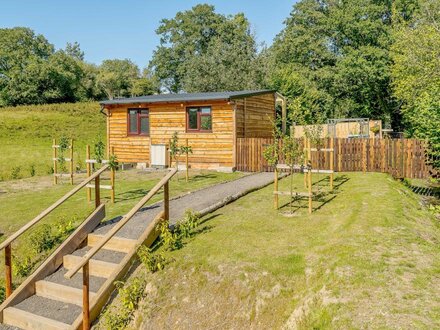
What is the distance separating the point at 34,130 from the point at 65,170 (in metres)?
17.8

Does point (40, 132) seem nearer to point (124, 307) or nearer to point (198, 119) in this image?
point (198, 119)

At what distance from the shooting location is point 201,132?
22.2 m

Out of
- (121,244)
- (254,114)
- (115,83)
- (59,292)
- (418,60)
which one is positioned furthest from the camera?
(115,83)

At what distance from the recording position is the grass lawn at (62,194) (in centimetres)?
1132

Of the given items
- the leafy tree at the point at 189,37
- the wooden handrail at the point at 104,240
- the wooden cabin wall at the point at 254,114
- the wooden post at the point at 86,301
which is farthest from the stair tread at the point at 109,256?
the leafy tree at the point at 189,37

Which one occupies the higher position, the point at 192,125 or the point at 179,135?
the point at 192,125

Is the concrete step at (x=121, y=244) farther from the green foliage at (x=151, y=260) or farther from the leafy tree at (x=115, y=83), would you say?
the leafy tree at (x=115, y=83)

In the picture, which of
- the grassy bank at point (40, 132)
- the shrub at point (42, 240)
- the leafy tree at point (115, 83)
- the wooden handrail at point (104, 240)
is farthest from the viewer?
the leafy tree at point (115, 83)

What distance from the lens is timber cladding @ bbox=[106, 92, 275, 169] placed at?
70.4 ft

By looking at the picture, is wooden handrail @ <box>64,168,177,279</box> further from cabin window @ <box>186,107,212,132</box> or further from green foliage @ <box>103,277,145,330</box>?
cabin window @ <box>186,107,212,132</box>

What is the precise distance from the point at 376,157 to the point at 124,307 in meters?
15.3

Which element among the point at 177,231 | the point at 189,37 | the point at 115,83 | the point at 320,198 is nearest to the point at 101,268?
the point at 177,231

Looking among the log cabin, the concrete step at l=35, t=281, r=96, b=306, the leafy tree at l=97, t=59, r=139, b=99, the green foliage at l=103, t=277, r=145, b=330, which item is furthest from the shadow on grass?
the leafy tree at l=97, t=59, r=139, b=99

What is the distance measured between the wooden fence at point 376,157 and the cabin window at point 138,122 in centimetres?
719
